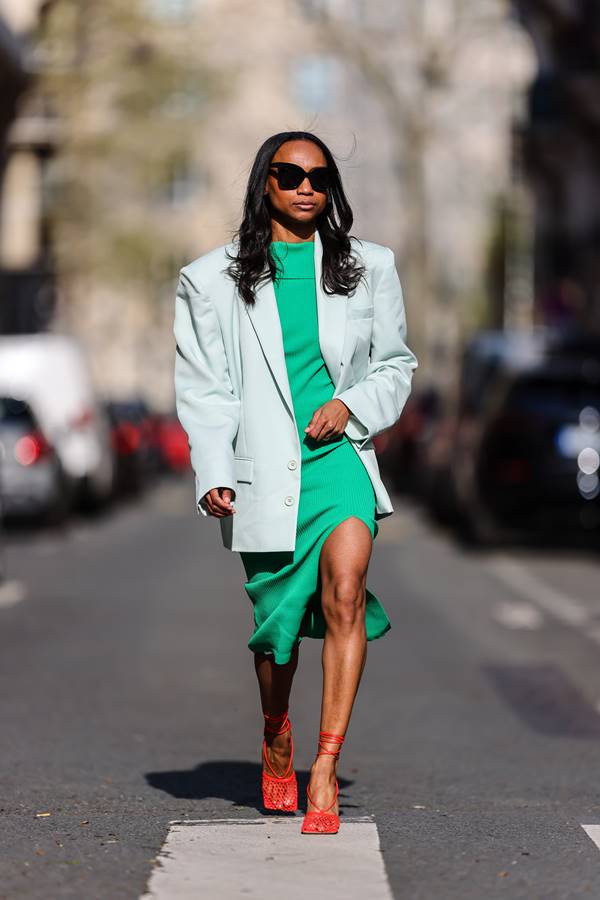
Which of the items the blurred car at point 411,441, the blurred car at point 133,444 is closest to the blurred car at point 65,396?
the blurred car at point 133,444

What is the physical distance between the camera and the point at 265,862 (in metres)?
5.64

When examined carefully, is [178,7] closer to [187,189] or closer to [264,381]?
[187,189]

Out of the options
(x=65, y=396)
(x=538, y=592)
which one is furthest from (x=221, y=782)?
(x=65, y=396)

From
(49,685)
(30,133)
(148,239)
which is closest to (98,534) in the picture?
(49,685)

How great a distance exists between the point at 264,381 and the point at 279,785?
1.15m

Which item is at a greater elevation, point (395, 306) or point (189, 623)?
point (395, 306)

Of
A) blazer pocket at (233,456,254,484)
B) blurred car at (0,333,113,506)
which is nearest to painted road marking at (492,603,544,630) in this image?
blazer pocket at (233,456,254,484)

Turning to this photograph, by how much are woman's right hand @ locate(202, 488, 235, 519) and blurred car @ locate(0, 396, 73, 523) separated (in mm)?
17842

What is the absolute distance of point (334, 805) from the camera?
6016mm

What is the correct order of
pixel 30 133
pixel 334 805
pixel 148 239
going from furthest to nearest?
pixel 30 133 < pixel 148 239 < pixel 334 805

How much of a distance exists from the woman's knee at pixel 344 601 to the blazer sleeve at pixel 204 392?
0.40 m

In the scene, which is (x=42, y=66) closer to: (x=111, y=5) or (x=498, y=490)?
(x=111, y=5)

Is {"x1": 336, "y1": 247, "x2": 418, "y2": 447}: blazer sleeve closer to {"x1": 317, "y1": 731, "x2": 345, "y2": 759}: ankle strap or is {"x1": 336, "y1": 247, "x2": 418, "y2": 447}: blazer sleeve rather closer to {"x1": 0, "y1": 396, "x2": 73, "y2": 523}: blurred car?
{"x1": 317, "y1": 731, "x2": 345, "y2": 759}: ankle strap

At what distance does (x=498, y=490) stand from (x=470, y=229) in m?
77.6
